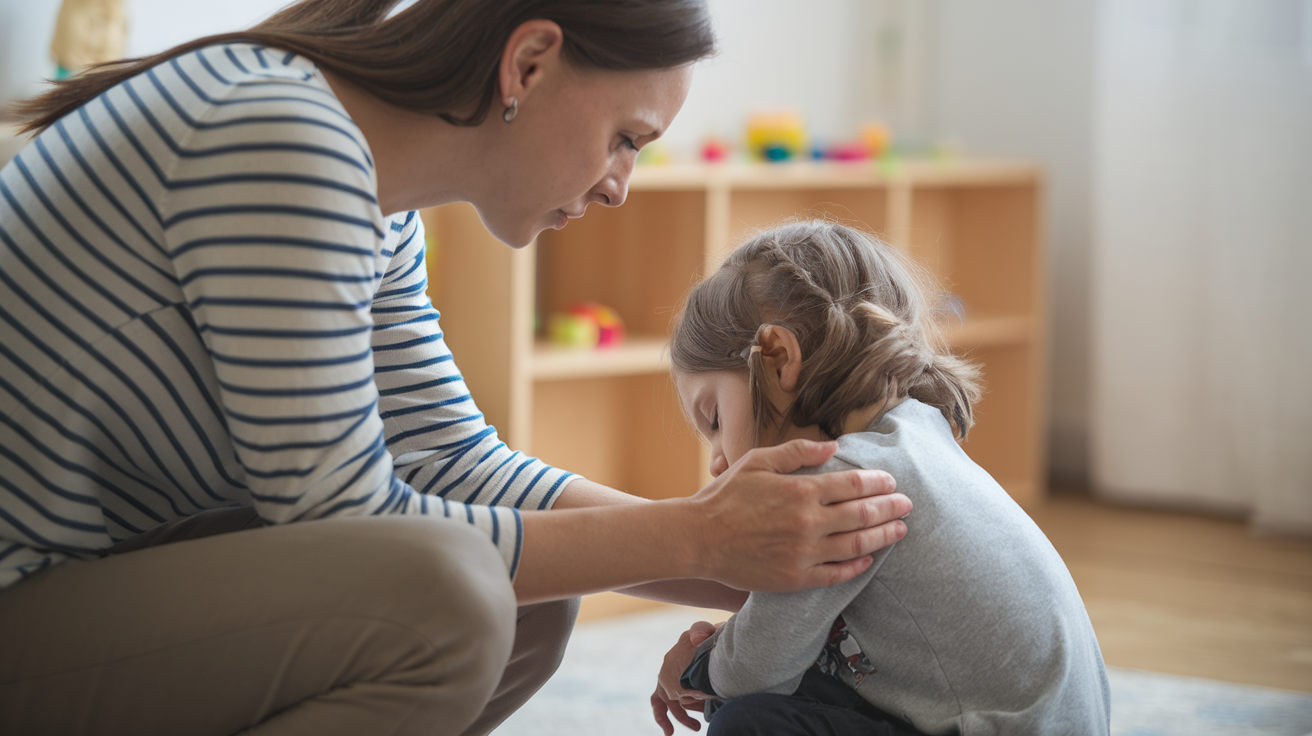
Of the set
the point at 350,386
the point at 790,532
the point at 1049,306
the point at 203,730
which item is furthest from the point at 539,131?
the point at 1049,306

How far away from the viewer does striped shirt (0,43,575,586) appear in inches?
32.9

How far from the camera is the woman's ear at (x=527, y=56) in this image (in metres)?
0.95

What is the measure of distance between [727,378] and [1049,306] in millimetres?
2438

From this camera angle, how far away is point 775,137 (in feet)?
8.87

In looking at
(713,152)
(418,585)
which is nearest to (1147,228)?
(713,152)

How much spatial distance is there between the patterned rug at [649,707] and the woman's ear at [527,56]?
36.8 inches

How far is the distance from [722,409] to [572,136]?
0.93 ft

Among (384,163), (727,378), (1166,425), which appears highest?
(384,163)

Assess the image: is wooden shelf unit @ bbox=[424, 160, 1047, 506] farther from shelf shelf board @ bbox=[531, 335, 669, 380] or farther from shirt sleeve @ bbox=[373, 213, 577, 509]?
shirt sleeve @ bbox=[373, 213, 577, 509]

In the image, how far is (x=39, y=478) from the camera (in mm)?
887

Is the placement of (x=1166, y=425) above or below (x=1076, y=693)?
below

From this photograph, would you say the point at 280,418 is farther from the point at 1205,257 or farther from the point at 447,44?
the point at 1205,257

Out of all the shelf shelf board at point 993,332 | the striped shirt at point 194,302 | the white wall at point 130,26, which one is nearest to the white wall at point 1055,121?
the shelf shelf board at point 993,332

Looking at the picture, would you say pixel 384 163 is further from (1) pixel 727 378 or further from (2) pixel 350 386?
(1) pixel 727 378
